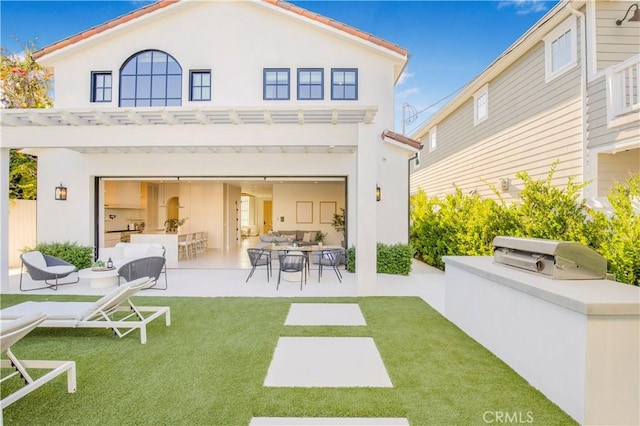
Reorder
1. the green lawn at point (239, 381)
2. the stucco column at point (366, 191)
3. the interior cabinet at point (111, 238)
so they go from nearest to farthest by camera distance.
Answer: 1. the green lawn at point (239, 381)
2. the stucco column at point (366, 191)
3. the interior cabinet at point (111, 238)

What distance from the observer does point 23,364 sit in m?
3.05

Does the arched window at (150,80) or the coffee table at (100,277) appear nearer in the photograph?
the coffee table at (100,277)

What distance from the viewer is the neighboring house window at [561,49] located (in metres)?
7.07

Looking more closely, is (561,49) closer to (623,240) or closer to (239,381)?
(623,240)

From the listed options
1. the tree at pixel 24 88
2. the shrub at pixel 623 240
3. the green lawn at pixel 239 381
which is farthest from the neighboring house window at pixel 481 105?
the tree at pixel 24 88

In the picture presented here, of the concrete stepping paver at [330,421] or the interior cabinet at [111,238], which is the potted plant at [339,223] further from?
the concrete stepping paver at [330,421]

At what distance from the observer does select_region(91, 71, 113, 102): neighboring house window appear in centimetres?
996

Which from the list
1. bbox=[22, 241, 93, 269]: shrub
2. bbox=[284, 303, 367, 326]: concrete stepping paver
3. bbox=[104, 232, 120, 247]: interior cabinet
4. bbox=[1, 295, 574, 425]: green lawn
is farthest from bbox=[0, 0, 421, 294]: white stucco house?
bbox=[1, 295, 574, 425]: green lawn

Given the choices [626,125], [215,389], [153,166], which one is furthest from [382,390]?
[153,166]

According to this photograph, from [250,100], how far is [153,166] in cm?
358

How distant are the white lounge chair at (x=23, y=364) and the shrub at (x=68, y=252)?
7.18m

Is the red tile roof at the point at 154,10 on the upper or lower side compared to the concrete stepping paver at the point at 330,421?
upper

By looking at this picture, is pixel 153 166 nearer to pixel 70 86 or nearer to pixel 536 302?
pixel 70 86

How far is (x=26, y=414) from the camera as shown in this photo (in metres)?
2.70
